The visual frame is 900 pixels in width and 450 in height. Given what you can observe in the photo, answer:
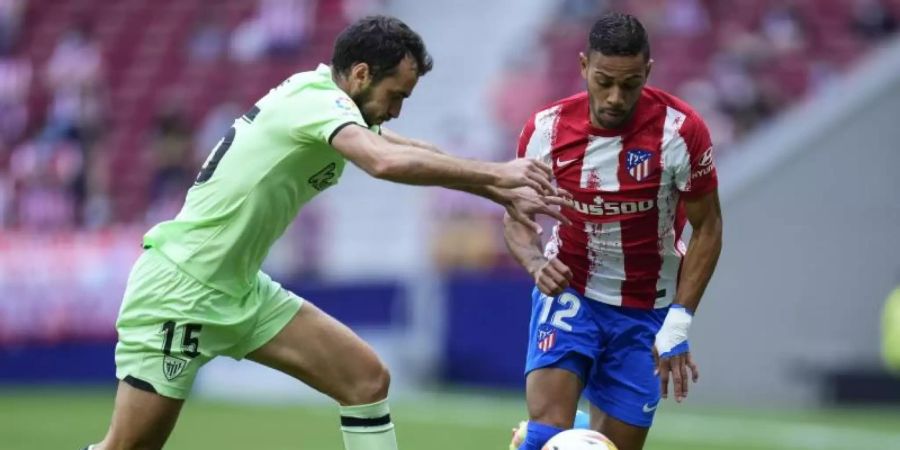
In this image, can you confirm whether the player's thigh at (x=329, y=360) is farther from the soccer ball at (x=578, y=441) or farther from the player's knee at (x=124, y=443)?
the soccer ball at (x=578, y=441)

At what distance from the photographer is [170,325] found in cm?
736

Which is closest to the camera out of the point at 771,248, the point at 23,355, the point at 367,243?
the point at 771,248

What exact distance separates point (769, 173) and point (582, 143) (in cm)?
968

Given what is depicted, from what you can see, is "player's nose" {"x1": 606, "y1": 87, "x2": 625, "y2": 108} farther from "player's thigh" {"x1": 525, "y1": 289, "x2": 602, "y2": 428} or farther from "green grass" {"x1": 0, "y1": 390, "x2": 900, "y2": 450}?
"green grass" {"x1": 0, "y1": 390, "x2": 900, "y2": 450}

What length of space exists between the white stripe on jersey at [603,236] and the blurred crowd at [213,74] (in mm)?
9913

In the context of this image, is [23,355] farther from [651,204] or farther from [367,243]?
[651,204]

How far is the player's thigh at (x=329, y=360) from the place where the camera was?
25.3ft

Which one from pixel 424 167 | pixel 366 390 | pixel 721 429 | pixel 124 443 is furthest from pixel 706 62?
pixel 124 443

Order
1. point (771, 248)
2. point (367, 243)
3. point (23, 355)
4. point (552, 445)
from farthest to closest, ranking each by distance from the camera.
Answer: point (367, 243)
point (23, 355)
point (771, 248)
point (552, 445)

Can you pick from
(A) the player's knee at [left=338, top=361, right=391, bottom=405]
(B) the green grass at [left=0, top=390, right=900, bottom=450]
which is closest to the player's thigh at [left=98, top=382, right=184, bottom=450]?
(A) the player's knee at [left=338, top=361, right=391, bottom=405]

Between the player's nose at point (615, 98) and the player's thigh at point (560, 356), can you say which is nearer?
the player's nose at point (615, 98)

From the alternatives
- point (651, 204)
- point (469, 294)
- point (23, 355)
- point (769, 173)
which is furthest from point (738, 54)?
point (651, 204)

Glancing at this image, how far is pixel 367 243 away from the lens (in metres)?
19.6

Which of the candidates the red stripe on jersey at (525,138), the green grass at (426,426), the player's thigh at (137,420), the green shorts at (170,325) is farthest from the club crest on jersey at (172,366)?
the green grass at (426,426)
